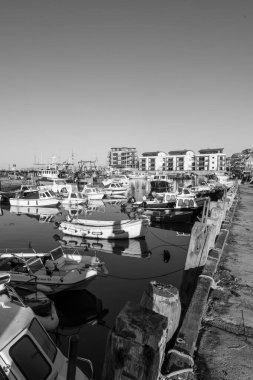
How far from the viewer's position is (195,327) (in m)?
4.83

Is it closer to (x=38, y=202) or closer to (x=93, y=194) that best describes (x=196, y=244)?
(x=38, y=202)

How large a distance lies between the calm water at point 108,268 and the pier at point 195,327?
4741mm

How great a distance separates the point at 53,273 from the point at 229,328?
9849 millimetres

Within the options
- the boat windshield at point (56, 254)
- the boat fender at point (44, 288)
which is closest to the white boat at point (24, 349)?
the boat fender at point (44, 288)

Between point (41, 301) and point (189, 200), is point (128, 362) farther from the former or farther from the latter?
point (189, 200)

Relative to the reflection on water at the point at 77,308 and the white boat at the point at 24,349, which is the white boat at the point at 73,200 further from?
the white boat at the point at 24,349

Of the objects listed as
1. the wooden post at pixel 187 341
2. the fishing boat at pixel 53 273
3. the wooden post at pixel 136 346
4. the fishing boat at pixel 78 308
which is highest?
the wooden post at pixel 136 346

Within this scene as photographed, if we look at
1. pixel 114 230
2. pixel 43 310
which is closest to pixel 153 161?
pixel 114 230

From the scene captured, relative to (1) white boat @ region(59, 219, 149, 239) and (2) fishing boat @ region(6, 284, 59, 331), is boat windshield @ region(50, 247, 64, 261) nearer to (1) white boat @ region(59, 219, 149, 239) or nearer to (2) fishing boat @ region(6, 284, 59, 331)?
(2) fishing boat @ region(6, 284, 59, 331)

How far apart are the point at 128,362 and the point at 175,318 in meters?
2.84

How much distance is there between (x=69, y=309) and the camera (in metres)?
13.2

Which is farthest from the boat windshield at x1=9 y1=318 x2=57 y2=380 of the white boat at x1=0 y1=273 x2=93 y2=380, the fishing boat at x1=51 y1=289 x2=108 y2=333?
the fishing boat at x1=51 y1=289 x2=108 y2=333

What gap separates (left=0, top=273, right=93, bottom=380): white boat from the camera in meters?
5.14

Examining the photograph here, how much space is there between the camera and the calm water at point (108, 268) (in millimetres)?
11516
